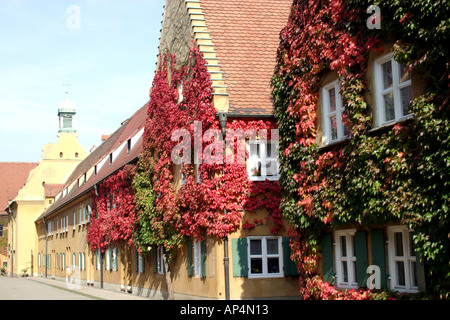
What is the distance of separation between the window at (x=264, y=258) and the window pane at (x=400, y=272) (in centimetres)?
734

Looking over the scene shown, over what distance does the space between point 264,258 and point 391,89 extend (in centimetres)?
852

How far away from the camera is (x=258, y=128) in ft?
62.0

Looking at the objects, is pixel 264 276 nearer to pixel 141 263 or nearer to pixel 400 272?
pixel 400 272

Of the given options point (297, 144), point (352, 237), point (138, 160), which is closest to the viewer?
point (352, 237)

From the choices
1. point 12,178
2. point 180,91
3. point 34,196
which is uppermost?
point 12,178

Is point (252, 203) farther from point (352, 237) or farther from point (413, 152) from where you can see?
point (413, 152)

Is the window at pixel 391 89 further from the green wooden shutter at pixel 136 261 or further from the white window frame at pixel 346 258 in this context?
the green wooden shutter at pixel 136 261

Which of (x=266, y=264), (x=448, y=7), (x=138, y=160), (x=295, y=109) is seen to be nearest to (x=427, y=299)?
(x=448, y=7)

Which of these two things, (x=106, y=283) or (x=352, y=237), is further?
(x=106, y=283)

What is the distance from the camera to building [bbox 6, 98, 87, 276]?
67938 mm

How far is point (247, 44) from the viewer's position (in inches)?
829

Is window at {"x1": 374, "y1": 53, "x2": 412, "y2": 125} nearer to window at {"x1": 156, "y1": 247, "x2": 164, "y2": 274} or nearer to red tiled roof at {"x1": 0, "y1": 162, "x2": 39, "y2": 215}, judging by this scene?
window at {"x1": 156, "y1": 247, "x2": 164, "y2": 274}

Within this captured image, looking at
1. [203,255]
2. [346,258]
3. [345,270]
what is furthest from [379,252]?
[203,255]

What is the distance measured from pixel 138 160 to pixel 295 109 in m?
13.1
